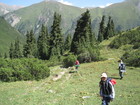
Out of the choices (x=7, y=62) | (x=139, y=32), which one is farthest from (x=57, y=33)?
(x=7, y=62)

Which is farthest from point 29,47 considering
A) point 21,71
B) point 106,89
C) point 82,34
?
point 106,89

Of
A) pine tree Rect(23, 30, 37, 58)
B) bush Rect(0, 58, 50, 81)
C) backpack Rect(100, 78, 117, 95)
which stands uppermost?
pine tree Rect(23, 30, 37, 58)

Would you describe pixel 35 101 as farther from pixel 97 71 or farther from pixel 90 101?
pixel 97 71

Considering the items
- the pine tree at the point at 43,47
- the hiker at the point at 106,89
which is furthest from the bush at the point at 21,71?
the pine tree at the point at 43,47

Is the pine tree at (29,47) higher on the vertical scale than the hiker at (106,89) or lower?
higher

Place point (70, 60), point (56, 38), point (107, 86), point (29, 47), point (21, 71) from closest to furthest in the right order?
point (107, 86) < point (21, 71) < point (70, 60) < point (56, 38) < point (29, 47)

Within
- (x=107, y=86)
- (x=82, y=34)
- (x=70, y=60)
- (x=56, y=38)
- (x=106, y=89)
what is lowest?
(x=70, y=60)

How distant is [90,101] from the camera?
15.7m

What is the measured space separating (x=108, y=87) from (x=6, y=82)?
24.3 m

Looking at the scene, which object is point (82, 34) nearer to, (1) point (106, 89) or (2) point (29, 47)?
(2) point (29, 47)

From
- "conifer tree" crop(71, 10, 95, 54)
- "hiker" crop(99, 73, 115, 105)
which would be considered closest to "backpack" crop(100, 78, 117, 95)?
"hiker" crop(99, 73, 115, 105)

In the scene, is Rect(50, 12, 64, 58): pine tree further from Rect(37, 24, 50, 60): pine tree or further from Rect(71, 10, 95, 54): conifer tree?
Rect(71, 10, 95, 54): conifer tree

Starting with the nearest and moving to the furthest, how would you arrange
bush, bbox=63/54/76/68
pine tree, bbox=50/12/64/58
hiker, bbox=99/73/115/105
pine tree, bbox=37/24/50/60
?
hiker, bbox=99/73/115/105, bush, bbox=63/54/76/68, pine tree, bbox=50/12/64/58, pine tree, bbox=37/24/50/60

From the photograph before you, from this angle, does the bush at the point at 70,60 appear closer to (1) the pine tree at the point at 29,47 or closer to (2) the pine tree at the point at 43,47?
(2) the pine tree at the point at 43,47
